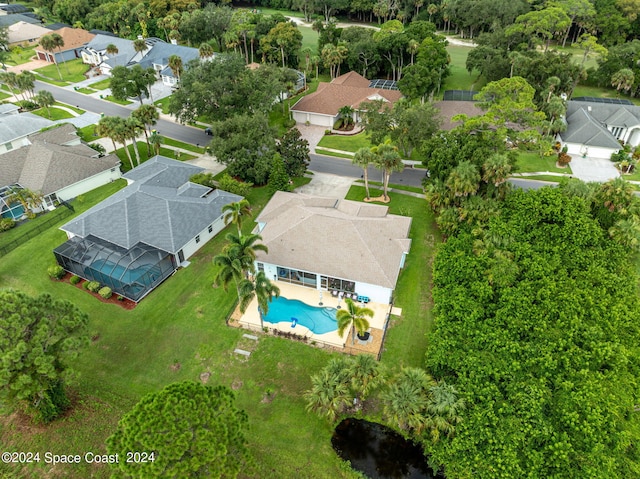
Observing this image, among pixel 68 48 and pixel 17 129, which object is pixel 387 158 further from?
pixel 68 48

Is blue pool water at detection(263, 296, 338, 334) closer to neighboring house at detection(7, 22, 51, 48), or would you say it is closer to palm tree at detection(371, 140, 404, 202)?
palm tree at detection(371, 140, 404, 202)

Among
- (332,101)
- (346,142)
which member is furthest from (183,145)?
(332,101)

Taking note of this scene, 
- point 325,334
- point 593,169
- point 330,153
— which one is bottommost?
point 325,334

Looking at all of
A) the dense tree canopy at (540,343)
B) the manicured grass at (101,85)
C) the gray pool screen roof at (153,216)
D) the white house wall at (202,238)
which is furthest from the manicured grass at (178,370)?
the manicured grass at (101,85)

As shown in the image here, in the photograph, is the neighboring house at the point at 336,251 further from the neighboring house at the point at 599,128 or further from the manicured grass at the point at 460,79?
the manicured grass at the point at 460,79

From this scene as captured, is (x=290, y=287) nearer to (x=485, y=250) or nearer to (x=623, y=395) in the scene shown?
(x=485, y=250)

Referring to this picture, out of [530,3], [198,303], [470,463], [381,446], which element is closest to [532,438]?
[470,463]
